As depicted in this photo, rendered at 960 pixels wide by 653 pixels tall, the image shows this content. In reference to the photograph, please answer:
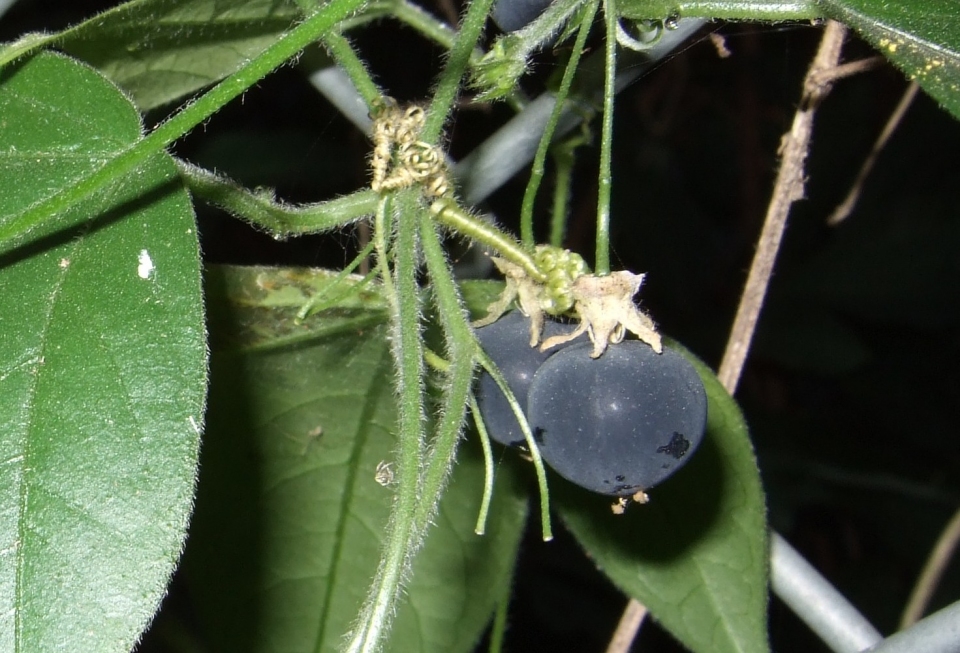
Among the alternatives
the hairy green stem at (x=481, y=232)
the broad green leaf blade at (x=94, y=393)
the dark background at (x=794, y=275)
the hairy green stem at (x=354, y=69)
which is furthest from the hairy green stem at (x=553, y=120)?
the dark background at (x=794, y=275)

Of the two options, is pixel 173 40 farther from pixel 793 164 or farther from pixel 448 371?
pixel 793 164

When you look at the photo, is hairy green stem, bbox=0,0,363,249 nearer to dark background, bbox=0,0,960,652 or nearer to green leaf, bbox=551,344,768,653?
green leaf, bbox=551,344,768,653

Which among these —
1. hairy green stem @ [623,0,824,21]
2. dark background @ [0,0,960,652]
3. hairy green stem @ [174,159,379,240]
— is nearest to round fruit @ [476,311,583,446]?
hairy green stem @ [174,159,379,240]

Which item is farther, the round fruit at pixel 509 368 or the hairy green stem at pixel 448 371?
the round fruit at pixel 509 368

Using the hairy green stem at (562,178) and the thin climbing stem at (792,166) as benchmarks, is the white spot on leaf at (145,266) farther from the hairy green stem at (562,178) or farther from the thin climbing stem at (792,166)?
the thin climbing stem at (792,166)

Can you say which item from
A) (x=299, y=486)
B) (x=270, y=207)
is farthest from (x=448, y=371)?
(x=299, y=486)

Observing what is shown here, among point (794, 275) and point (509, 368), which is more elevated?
point (509, 368)
